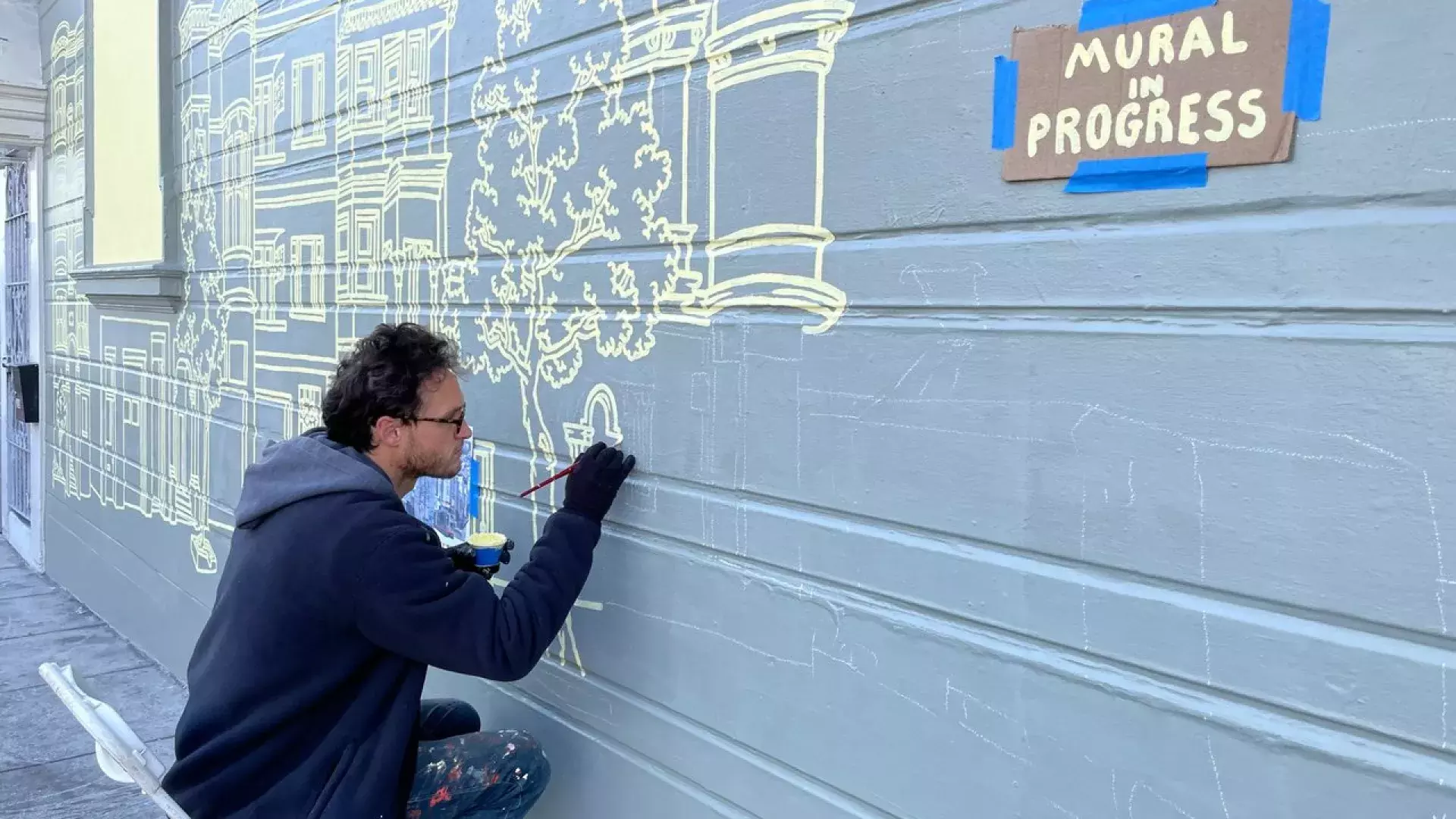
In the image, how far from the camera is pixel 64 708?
4.87 metres

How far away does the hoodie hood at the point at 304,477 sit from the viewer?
2271 mm

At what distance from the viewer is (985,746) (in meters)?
1.75

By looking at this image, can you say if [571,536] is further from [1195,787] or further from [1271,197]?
[1271,197]

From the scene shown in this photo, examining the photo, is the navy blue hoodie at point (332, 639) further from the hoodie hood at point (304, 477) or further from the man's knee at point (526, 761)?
the man's knee at point (526, 761)

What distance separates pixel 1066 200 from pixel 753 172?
729mm

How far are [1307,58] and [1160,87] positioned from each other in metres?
0.19

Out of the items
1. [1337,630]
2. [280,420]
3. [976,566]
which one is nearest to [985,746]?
[976,566]

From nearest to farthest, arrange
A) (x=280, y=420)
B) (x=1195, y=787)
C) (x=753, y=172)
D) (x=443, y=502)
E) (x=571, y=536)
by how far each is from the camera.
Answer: (x=1195, y=787) < (x=753, y=172) < (x=571, y=536) < (x=443, y=502) < (x=280, y=420)

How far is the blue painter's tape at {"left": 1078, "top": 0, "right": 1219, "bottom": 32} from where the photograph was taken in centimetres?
147

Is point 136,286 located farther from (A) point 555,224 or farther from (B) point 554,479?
(B) point 554,479

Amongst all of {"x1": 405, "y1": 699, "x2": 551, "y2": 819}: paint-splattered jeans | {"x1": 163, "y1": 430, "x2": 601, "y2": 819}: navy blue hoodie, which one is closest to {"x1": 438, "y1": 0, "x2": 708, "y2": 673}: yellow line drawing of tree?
{"x1": 405, "y1": 699, "x2": 551, "y2": 819}: paint-splattered jeans

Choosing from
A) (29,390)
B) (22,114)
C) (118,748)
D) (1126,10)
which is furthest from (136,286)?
(1126,10)

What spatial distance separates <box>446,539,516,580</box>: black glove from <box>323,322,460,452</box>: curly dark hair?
335 mm

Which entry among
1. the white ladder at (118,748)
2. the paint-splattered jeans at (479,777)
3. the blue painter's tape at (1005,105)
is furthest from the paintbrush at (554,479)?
the blue painter's tape at (1005,105)
